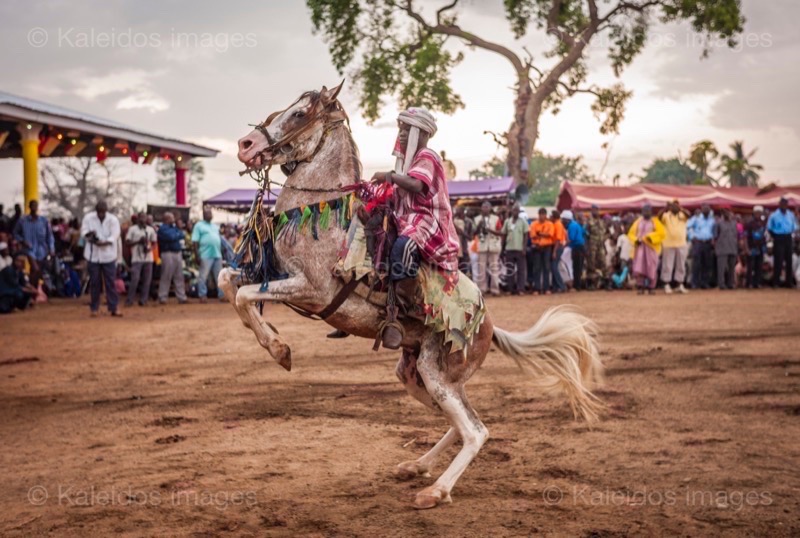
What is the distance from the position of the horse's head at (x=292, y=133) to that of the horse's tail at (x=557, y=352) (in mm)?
1931

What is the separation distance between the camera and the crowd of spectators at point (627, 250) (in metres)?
20.4

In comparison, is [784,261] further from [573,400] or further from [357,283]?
[357,283]

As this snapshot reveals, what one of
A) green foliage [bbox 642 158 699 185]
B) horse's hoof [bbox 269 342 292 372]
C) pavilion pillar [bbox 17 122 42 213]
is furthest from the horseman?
green foliage [bbox 642 158 699 185]

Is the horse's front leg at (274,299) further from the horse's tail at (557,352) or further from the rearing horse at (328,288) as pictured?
the horse's tail at (557,352)

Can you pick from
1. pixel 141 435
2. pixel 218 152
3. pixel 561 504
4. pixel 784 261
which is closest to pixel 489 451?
pixel 561 504

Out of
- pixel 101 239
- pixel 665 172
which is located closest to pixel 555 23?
pixel 101 239

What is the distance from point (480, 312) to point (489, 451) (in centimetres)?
143

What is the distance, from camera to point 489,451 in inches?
255

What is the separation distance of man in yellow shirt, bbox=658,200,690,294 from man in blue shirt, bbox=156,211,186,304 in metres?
11.4

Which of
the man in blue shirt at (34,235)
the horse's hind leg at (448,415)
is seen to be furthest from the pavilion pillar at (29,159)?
the horse's hind leg at (448,415)

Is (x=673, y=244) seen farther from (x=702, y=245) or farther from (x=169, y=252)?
(x=169, y=252)

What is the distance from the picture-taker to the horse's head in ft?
17.2

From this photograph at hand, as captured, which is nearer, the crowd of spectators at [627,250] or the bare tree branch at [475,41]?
the crowd of spectators at [627,250]

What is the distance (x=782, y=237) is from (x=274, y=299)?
64.4ft
